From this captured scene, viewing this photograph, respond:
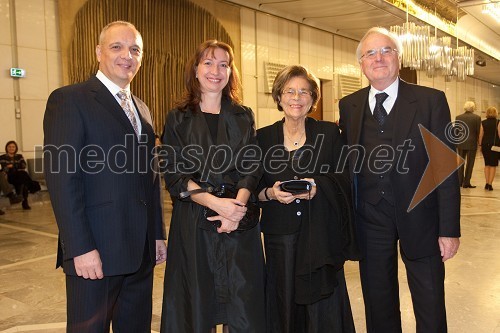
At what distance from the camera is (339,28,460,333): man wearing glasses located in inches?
99.3

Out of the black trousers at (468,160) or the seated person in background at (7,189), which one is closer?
the seated person in background at (7,189)

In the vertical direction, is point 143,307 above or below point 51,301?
above

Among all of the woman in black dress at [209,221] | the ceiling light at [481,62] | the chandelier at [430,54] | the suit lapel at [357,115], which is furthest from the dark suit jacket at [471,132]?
the ceiling light at [481,62]

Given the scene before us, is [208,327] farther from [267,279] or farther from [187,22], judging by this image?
[187,22]

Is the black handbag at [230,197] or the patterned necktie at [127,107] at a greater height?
the patterned necktie at [127,107]

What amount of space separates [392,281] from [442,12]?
13451mm

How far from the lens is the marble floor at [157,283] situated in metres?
3.51

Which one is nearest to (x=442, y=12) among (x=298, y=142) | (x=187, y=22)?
(x=187, y=22)

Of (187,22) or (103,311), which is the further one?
(187,22)

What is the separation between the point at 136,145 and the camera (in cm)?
235

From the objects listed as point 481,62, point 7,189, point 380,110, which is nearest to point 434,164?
point 380,110

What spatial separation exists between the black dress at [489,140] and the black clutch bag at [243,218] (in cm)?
953

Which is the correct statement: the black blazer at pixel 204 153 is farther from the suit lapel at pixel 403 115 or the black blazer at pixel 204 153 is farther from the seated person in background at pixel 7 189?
the seated person in background at pixel 7 189

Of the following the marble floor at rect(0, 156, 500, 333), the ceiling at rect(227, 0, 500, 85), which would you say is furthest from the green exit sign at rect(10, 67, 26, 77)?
the ceiling at rect(227, 0, 500, 85)
